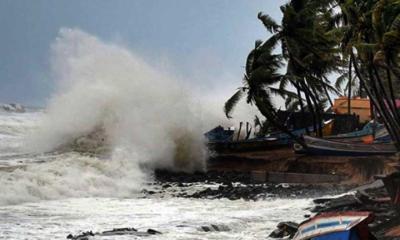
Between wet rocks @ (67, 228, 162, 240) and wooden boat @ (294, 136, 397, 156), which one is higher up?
wooden boat @ (294, 136, 397, 156)

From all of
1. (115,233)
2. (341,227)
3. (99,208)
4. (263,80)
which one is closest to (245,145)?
(263,80)

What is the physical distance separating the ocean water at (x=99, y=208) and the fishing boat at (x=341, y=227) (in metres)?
2.84

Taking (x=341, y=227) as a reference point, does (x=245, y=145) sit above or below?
above

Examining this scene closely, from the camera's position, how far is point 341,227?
7.54 meters

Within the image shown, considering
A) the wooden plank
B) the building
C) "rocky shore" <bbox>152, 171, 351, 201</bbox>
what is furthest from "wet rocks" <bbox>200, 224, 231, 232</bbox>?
the building

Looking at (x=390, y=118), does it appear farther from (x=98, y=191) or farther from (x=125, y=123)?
(x=125, y=123)

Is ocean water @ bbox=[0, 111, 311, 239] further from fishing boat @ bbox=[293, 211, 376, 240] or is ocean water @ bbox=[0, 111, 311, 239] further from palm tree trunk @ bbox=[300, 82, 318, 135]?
palm tree trunk @ bbox=[300, 82, 318, 135]

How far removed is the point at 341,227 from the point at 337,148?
47.8 ft

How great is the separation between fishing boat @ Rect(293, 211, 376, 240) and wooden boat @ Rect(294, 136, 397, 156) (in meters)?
13.2

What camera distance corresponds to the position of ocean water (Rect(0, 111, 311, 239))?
11383 millimetres

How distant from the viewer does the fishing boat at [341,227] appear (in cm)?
747

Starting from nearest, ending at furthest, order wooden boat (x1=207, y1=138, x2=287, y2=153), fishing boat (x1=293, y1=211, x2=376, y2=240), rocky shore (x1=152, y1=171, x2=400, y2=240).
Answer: fishing boat (x1=293, y1=211, x2=376, y2=240) → rocky shore (x1=152, y1=171, x2=400, y2=240) → wooden boat (x1=207, y1=138, x2=287, y2=153)

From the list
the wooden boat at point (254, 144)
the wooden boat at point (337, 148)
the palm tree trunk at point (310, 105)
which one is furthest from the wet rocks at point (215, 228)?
the palm tree trunk at point (310, 105)

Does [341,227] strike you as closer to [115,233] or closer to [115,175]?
[115,233]
